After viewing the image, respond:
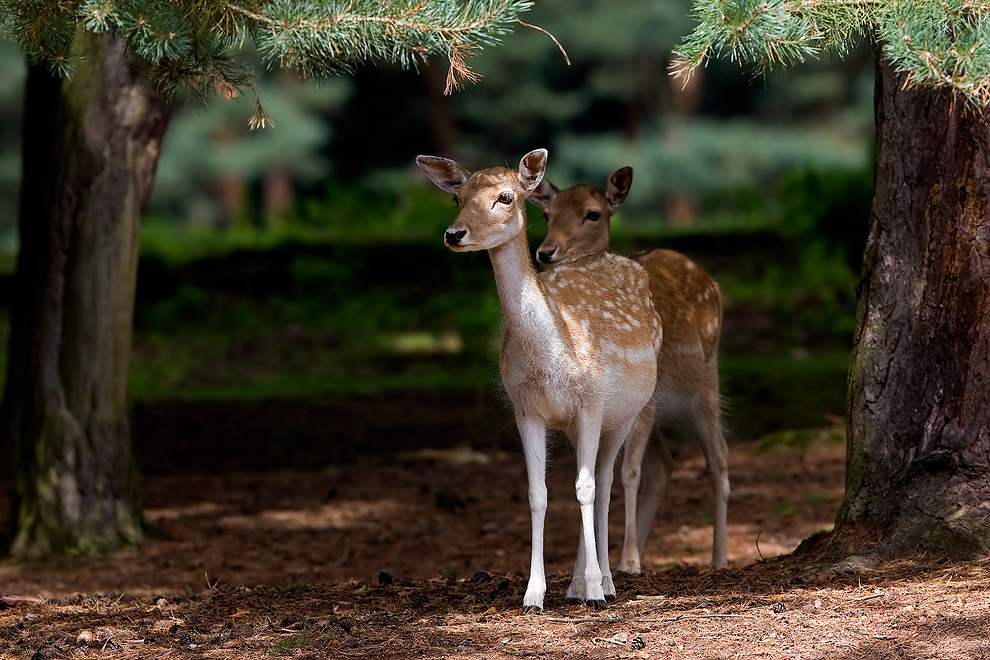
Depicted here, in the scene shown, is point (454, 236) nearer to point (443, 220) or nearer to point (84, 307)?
point (84, 307)

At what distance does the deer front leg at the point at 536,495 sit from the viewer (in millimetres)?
4504

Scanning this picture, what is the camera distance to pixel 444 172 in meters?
4.92

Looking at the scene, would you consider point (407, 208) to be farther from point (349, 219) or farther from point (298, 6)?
point (298, 6)

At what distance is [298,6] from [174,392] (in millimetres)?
Result: 7411

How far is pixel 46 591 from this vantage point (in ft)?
20.5

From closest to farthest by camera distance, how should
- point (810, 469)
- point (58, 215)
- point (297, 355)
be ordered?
point (58, 215)
point (810, 469)
point (297, 355)

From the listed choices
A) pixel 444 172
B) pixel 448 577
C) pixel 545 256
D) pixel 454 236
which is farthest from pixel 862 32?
pixel 448 577

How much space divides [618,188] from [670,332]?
38.6 inches

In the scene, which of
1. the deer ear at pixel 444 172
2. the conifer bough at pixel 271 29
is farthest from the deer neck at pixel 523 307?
the conifer bough at pixel 271 29

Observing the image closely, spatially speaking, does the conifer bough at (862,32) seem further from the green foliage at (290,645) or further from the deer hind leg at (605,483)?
the green foliage at (290,645)

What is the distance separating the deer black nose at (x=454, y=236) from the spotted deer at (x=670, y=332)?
6.26 ft

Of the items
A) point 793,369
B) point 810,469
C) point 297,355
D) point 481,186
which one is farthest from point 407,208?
point 481,186

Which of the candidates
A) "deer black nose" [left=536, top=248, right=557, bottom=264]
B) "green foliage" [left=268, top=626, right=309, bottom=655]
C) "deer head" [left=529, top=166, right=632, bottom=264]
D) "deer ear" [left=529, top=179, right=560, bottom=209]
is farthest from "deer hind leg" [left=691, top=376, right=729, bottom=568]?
"green foliage" [left=268, top=626, right=309, bottom=655]

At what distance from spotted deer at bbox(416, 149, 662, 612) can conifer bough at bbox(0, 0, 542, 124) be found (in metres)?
0.50
